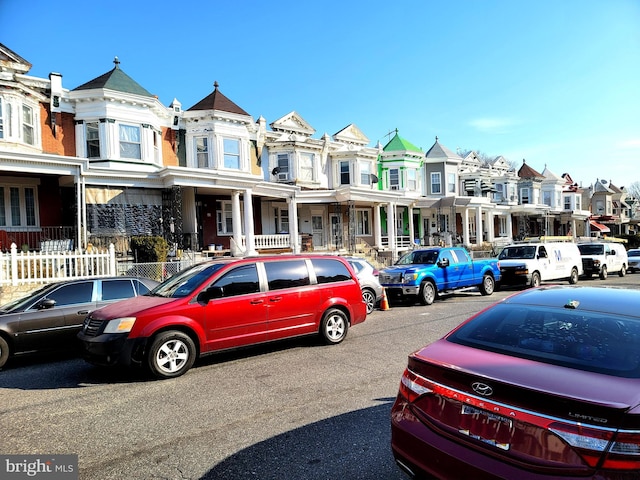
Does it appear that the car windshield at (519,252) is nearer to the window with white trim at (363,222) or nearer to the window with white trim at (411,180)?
the window with white trim at (363,222)

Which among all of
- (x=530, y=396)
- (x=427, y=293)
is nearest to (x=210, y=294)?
(x=530, y=396)

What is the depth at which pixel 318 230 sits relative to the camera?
90.2 feet

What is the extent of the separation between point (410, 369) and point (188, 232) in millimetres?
18047

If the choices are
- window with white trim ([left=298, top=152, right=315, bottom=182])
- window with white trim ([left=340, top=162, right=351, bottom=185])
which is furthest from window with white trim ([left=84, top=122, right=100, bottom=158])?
window with white trim ([left=340, top=162, right=351, bottom=185])

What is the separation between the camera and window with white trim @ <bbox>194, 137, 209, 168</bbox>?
22.0 m

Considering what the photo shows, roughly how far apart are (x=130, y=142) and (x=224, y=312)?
618 inches

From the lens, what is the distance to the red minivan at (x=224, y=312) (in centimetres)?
592

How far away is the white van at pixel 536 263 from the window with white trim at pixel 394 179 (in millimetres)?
14255

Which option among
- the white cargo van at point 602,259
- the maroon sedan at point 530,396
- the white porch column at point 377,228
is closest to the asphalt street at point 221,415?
the maroon sedan at point 530,396

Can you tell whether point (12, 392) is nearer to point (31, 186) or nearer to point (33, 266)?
point (33, 266)

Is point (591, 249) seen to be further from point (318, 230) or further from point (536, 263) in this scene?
point (318, 230)

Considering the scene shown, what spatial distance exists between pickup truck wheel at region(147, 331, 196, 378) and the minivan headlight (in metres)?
0.40

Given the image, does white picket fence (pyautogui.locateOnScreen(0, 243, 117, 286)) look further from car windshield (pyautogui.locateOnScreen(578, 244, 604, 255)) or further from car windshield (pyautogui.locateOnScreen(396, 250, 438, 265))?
car windshield (pyautogui.locateOnScreen(578, 244, 604, 255))

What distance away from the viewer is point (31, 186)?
17.5 metres
